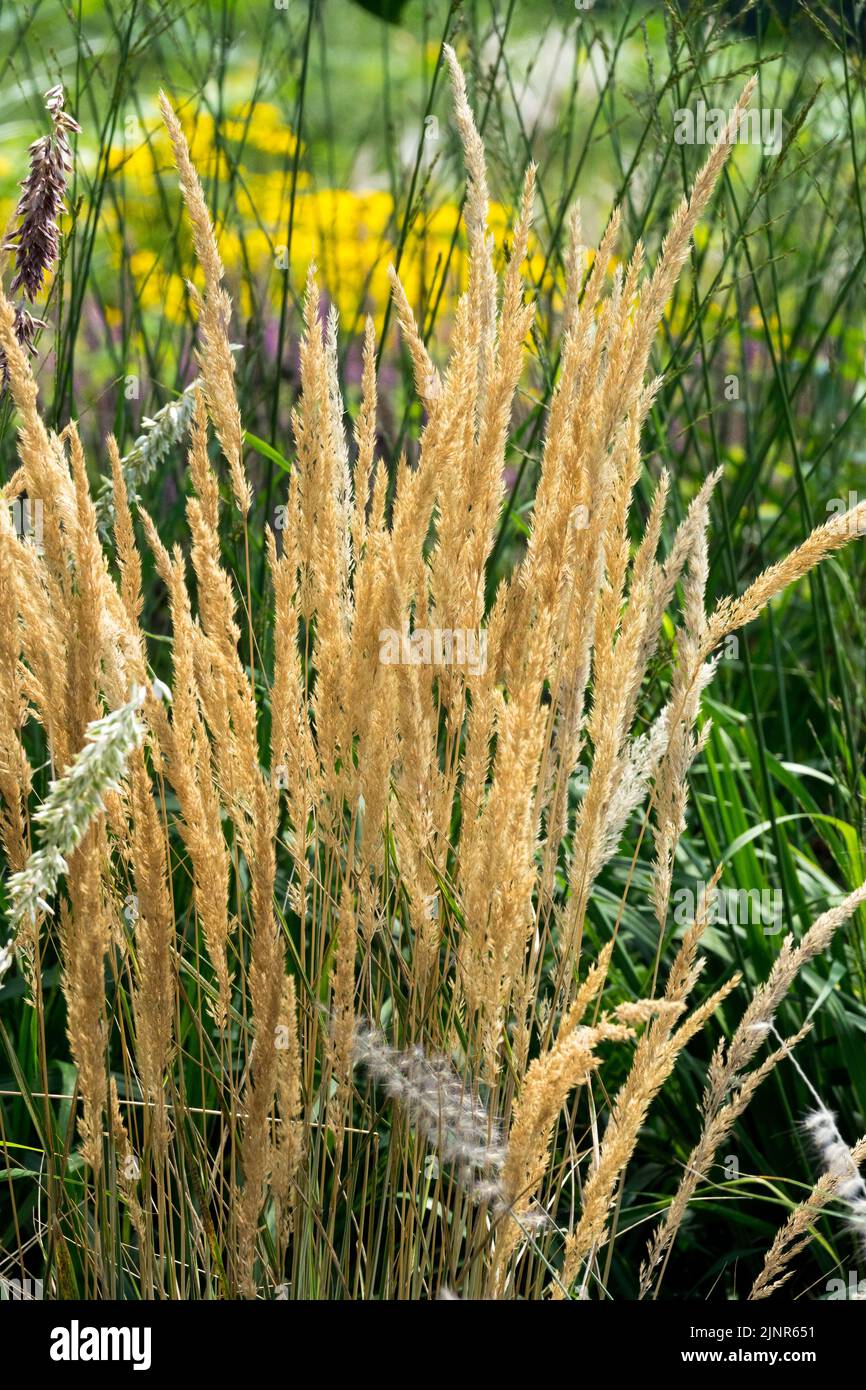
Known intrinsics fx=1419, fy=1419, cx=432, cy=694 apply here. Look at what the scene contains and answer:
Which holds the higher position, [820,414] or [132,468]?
[820,414]

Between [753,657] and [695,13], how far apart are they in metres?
1.32

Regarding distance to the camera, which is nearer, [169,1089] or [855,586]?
[169,1089]

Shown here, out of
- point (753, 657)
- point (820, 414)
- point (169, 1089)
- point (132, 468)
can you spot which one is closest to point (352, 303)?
point (820, 414)

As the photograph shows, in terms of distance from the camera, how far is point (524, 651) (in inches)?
51.4

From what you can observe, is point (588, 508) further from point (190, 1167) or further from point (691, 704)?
point (190, 1167)
